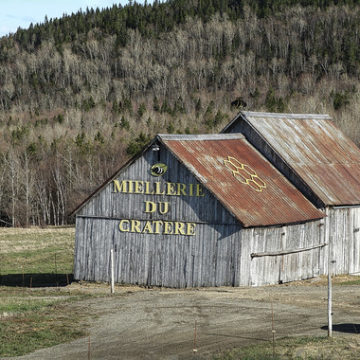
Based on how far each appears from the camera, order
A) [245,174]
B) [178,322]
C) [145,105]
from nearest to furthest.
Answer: [178,322]
[245,174]
[145,105]

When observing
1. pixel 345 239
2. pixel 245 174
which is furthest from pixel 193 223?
pixel 345 239

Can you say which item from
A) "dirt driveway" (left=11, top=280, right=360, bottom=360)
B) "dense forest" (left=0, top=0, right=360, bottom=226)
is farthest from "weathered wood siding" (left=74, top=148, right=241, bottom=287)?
"dense forest" (left=0, top=0, right=360, bottom=226)

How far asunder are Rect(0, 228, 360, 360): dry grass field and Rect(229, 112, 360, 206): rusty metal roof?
200 inches

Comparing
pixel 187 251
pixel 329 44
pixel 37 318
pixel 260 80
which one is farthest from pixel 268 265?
pixel 329 44

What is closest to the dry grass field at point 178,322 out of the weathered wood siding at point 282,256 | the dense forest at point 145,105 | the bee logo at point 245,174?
the weathered wood siding at point 282,256

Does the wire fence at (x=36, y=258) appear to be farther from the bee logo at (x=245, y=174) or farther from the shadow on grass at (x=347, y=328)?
the shadow on grass at (x=347, y=328)

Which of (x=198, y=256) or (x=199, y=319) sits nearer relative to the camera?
(x=199, y=319)

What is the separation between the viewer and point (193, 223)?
35.5 metres

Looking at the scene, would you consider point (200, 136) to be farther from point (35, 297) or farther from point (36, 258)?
point (36, 258)

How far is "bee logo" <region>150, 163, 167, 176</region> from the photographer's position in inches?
1425

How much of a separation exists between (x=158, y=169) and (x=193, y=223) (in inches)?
107

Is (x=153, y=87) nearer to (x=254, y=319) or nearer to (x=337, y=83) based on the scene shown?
(x=337, y=83)

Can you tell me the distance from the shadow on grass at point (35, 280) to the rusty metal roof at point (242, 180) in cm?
827

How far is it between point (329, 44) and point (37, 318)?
170579 millimetres
